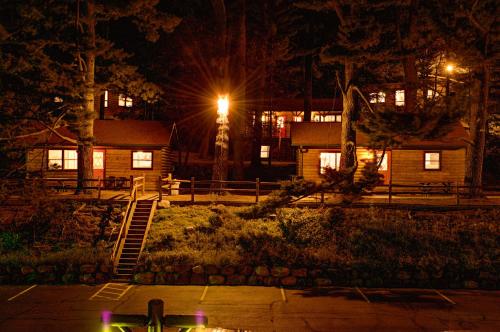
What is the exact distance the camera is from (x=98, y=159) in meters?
26.7

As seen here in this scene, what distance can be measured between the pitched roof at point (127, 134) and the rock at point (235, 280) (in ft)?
40.3

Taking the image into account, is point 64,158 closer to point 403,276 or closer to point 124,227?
point 124,227

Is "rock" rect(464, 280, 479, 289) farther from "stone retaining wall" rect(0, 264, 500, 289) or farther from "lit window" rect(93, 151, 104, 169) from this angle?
"lit window" rect(93, 151, 104, 169)

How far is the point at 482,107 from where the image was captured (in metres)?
22.7

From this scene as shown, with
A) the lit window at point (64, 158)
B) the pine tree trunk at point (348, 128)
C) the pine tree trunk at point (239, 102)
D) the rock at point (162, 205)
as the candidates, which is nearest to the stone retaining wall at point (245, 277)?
the rock at point (162, 205)

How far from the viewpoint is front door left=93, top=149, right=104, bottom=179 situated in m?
26.5

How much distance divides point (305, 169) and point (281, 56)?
31.1ft

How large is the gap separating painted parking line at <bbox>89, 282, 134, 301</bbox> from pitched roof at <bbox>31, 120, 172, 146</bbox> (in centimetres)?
1192

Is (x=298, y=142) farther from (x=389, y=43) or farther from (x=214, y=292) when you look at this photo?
(x=214, y=292)

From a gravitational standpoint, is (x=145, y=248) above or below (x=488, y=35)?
below

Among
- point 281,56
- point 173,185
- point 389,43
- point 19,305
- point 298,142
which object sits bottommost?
point 19,305

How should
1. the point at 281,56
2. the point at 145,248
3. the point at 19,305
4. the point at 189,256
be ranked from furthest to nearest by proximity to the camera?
the point at 281,56, the point at 145,248, the point at 189,256, the point at 19,305

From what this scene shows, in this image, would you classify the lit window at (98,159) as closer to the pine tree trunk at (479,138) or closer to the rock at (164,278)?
the rock at (164,278)

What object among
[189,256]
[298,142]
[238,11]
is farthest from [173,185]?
[238,11]
